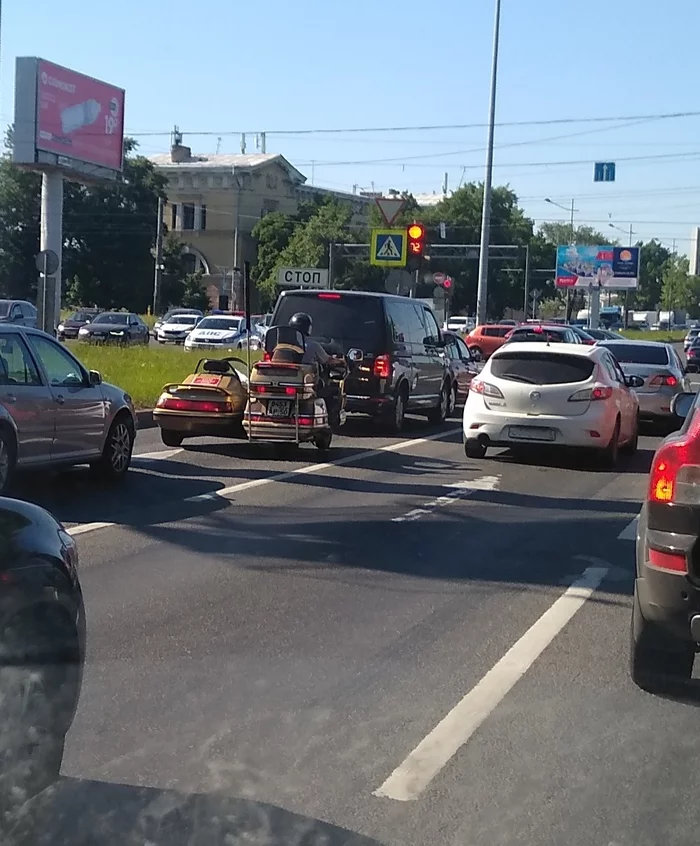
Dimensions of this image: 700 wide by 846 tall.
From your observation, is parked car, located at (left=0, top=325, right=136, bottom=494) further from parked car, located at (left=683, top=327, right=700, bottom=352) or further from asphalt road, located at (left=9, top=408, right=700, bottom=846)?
parked car, located at (left=683, top=327, right=700, bottom=352)

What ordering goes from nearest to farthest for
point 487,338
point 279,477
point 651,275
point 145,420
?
point 279,477 < point 145,420 < point 487,338 < point 651,275

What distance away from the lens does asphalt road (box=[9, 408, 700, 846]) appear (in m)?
4.54

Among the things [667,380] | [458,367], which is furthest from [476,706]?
[458,367]

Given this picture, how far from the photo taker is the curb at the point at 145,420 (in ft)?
63.3

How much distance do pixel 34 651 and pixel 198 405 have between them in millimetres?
10941

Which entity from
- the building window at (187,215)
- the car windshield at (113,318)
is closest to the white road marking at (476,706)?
the car windshield at (113,318)

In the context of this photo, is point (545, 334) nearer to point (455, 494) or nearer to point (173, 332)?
point (455, 494)

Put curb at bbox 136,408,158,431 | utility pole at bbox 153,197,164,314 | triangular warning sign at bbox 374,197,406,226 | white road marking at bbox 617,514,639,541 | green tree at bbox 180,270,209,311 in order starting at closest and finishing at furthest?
white road marking at bbox 617,514,639,541 → curb at bbox 136,408,158,431 → triangular warning sign at bbox 374,197,406,226 → utility pole at bbox 153,197,164,314 → green tree at bbox 180,270,209,311

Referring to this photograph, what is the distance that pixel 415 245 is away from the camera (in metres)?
27.0

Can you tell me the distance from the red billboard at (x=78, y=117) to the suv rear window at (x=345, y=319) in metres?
26.9

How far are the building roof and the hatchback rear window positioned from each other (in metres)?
67.7

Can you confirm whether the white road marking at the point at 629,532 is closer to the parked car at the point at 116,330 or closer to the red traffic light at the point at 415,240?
the red traffic light at the point at 415,240

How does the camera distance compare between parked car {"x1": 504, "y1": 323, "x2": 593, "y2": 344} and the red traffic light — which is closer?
the red traffic light

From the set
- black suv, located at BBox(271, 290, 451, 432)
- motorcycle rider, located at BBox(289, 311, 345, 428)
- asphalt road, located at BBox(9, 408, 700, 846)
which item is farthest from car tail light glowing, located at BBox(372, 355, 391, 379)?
asphalt road, located at BBox(9, 408, 700, 846)
